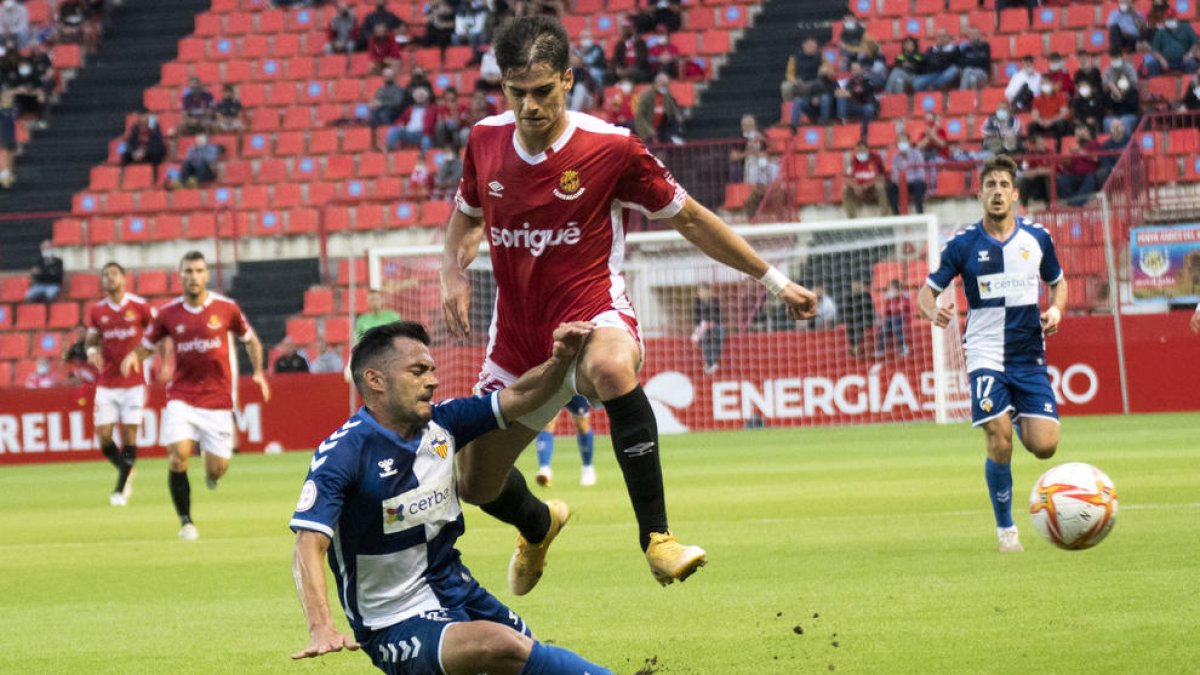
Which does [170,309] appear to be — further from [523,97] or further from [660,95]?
[660,95]

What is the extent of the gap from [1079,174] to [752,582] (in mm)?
16774

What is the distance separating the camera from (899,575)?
32.1ft

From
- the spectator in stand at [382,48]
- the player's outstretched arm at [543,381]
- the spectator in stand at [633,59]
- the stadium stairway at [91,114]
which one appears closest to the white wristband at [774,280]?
the player's outstretched arm at [543,381]

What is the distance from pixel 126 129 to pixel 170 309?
1944 centimetres

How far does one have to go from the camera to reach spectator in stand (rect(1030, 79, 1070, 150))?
25.9m

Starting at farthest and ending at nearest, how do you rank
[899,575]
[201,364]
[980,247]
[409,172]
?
[409,172]
[201,364]
[980,247]
[899,575]

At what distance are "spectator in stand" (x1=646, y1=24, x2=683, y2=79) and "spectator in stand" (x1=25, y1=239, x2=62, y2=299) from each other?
1064 cm

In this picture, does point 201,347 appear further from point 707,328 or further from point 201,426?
point 707,328

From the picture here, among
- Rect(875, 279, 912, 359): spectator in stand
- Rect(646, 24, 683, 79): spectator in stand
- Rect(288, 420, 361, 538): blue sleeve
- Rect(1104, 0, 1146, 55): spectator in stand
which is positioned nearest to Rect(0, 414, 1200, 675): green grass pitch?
Rect(288, 420, 361, 538): blue sleeve

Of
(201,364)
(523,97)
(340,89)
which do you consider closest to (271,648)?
(523,97)

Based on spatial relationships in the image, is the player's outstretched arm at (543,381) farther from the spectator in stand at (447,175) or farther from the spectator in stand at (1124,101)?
the spectator in stand at (447,175)

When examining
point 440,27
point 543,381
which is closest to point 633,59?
point 440,27

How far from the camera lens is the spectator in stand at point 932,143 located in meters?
26.4

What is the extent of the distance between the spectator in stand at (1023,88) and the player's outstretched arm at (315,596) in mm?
22613
